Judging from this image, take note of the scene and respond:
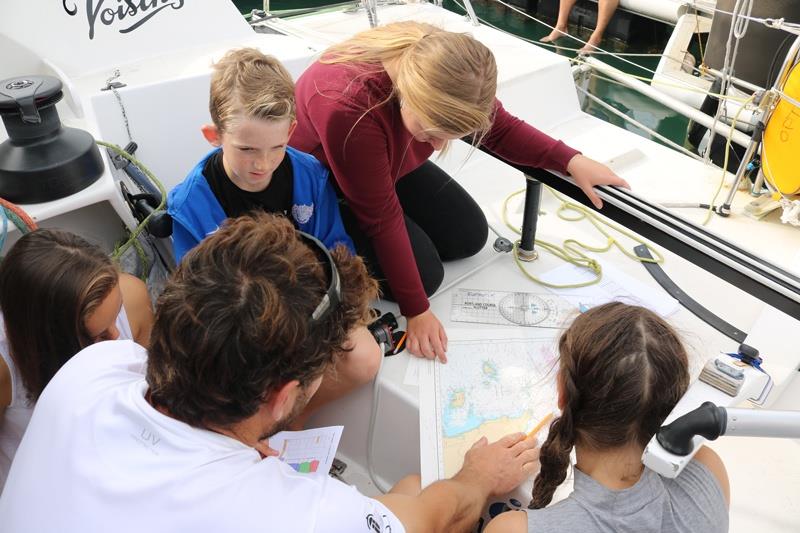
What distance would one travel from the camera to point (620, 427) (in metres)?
0.86

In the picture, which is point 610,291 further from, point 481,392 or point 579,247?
point 481,392

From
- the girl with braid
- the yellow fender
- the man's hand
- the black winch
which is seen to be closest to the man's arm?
the man's hand

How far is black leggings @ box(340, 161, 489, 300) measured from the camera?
1.62m

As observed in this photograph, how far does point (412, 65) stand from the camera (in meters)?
1.21

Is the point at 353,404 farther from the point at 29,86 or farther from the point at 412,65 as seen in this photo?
the point at 29,86

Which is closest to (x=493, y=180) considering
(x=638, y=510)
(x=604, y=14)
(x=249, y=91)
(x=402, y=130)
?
(x=402, y=130)

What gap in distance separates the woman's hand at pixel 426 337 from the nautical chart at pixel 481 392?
0.9 inches

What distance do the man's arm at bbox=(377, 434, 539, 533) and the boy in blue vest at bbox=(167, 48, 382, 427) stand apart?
316 millimetres

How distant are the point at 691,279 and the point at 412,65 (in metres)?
0.98

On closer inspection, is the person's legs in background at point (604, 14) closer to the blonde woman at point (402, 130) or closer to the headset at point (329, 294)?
the blonde woman at point (402, 130)

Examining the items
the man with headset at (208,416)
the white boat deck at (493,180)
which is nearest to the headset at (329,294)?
the man with headset at (208,416)

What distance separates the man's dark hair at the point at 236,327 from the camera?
0.72m

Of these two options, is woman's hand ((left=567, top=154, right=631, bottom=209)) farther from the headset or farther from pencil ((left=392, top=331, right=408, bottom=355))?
the headset

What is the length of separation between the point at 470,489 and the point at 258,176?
0.76m
